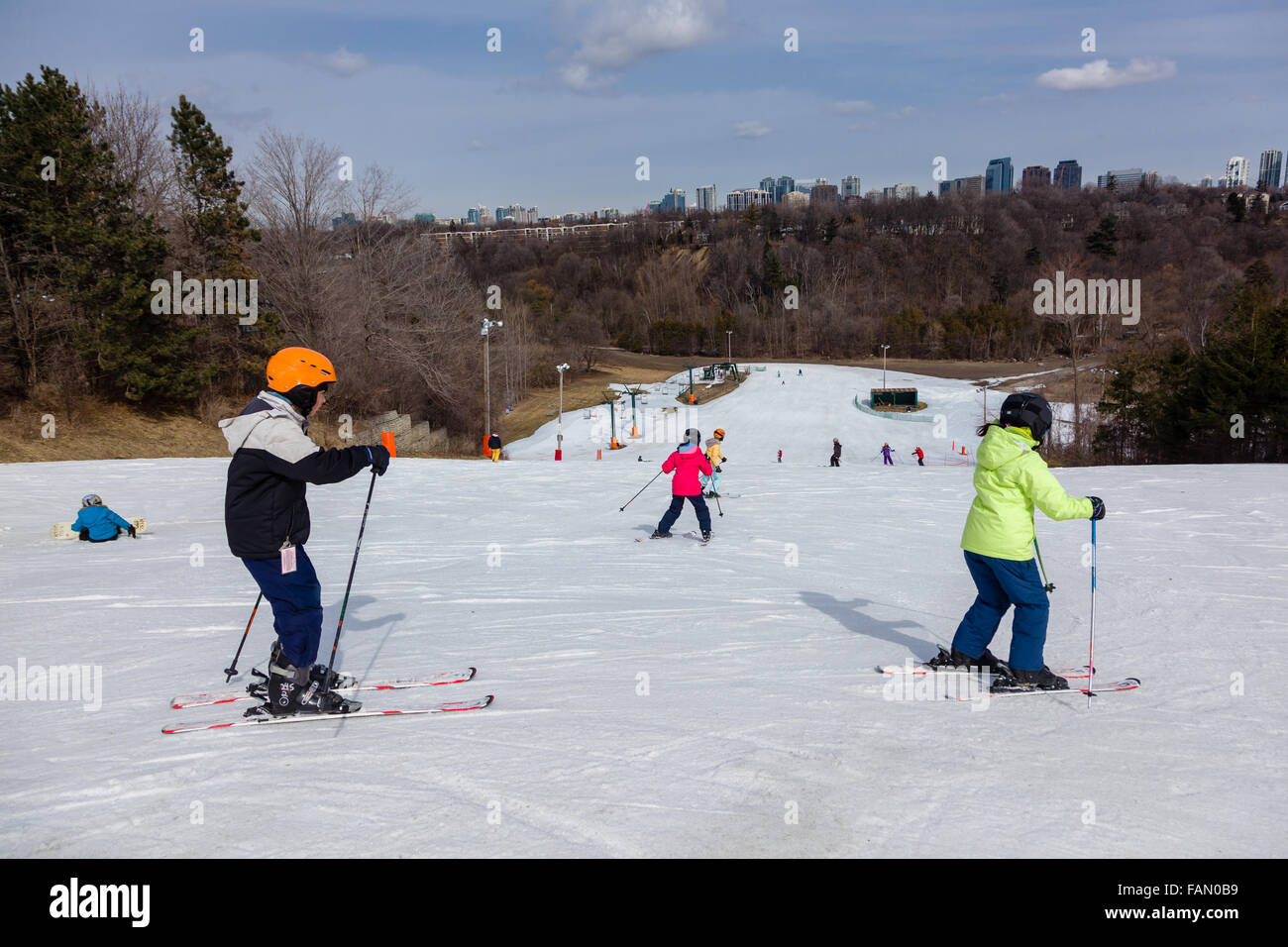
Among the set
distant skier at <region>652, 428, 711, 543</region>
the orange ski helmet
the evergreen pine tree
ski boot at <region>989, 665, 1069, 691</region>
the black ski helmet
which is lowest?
ski boot at <region>989, 665, 1069, 691</region>

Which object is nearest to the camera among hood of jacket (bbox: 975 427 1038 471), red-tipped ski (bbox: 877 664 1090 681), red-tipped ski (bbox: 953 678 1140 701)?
hood of jacket (bbox: 975 427 1038 471)

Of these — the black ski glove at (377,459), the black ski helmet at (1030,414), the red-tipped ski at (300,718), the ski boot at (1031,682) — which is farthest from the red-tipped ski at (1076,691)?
the black ski glove at (377,459)

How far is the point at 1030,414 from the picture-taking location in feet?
14.8

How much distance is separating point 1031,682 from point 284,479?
444cm

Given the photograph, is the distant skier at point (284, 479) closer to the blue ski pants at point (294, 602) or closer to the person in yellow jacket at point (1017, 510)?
the blue ski pants at point (294, 602)

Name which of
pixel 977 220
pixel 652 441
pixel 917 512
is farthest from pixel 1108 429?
pixel 977 220

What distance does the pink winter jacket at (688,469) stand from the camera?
9852mm

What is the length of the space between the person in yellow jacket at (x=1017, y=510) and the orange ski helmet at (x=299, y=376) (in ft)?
11.7

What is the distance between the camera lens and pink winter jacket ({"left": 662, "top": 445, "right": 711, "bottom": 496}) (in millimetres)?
9852

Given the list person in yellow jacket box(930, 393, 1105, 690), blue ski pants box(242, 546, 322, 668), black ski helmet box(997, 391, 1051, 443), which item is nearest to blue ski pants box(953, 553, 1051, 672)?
person in yellow jacket box(930, 393, 1105, 690)

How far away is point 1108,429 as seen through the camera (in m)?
40.0

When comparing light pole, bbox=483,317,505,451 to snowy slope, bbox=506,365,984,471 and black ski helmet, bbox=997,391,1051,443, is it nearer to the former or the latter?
snowy slope, bbox=506,365,984,471

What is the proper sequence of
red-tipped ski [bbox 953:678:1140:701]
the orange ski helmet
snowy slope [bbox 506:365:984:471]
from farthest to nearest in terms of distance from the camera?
snowy slope [bbox 506:365:984:471], red-tipped ski [bbox 953:678:1140:701], the orange ski helmet

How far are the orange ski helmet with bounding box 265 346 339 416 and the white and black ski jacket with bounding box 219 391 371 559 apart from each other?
2.1 inches
